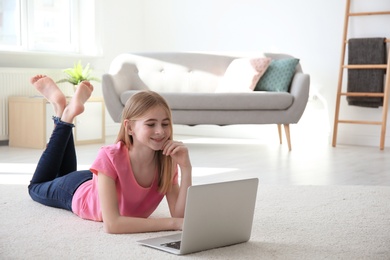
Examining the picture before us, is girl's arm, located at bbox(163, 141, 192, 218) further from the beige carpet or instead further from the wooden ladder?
the wooden ladder

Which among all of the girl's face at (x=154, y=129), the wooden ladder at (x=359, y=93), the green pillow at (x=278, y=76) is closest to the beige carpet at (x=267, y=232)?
the girl's face at (x=154, y=129)

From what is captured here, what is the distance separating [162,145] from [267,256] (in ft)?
1.52

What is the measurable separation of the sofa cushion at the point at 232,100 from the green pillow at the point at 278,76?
0.82ft

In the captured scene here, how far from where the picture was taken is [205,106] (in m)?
4.93

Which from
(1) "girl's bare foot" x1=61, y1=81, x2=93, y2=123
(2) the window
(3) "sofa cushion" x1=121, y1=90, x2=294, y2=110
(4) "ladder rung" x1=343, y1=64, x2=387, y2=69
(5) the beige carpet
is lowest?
(5) the beige carpet

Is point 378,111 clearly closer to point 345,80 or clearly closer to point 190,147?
point 345,80

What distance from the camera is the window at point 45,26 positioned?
5480 millimetres

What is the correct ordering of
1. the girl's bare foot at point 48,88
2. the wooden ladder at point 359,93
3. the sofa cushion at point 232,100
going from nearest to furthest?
the girl's bare foot at point 48,88 → the sofa cushion at point 232,100 → the wooden ladder at point 359,93


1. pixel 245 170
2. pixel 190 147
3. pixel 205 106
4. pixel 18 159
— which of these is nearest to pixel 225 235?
pixel 245 170

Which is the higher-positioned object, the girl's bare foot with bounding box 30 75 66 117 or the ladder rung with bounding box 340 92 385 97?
the girl's bare foot with bounding box 30 75 66 117

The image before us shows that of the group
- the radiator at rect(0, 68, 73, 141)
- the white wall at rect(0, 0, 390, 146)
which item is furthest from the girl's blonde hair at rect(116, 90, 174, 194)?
the white wall at rect(0, 0, 390, 146)

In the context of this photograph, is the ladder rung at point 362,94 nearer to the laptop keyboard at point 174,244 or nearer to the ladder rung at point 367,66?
the ladder rung at point 367,66

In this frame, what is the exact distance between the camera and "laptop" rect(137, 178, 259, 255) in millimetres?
1794

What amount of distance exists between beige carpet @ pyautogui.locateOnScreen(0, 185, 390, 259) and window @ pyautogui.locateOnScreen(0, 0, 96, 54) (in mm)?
2855
